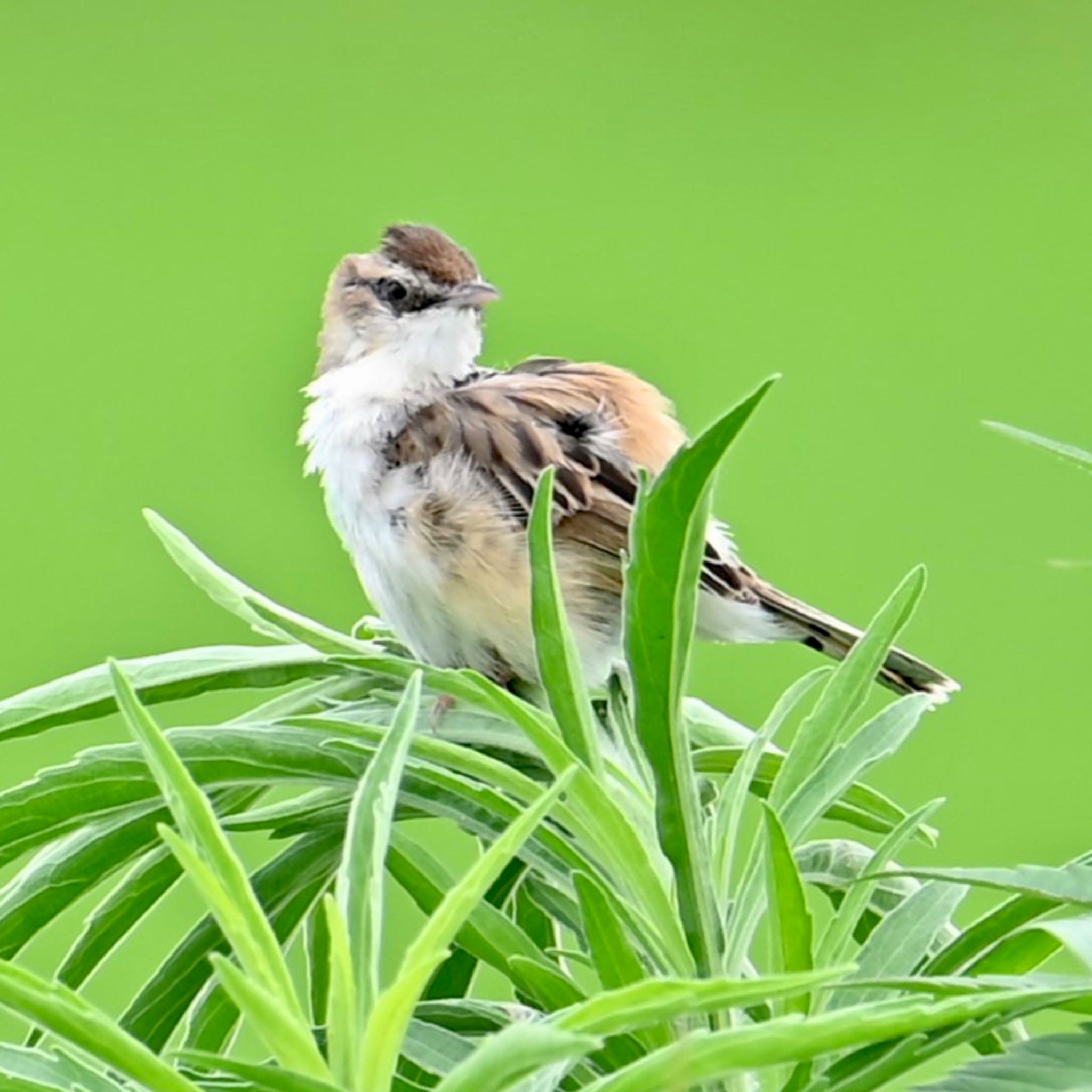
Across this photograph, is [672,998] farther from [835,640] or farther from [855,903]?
[835,640]

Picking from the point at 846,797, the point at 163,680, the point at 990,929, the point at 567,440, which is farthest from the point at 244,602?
the point at 567,440

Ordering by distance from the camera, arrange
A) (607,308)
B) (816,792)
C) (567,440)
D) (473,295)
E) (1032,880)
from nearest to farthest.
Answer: (1032,880)
(816,792)
(567,440)
(473,295)
(607,308)

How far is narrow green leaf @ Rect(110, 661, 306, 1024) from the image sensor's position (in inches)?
16.9

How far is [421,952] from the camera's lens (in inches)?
16.6

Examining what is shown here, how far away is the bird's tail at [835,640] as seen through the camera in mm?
1493

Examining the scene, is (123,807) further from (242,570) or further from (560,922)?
(242,570)

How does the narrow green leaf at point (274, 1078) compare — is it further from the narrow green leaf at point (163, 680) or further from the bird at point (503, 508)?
the bird at point (503, 508)

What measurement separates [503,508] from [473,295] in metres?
0.33

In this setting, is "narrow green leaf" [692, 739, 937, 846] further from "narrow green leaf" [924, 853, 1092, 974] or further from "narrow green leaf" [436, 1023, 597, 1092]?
"narrow green leaf" [436, 1023, 597, 1092]

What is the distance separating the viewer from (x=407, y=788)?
0.62 meters

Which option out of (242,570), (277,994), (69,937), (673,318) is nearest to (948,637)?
(673,318)

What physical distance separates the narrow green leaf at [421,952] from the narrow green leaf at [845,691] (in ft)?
0.56

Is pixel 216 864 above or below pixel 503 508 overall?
above

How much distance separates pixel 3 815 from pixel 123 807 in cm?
3
